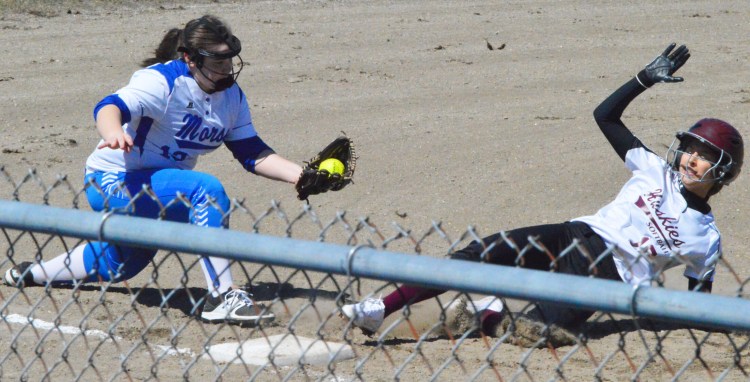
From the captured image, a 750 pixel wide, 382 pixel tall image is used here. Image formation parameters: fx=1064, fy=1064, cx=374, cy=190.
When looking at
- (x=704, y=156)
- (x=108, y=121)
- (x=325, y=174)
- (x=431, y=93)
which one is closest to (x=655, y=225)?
(x=704, y=156)

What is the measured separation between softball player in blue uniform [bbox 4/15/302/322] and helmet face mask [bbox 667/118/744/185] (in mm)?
1803

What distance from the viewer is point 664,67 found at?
15.6 feet

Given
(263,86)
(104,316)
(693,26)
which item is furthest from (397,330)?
(693,26)

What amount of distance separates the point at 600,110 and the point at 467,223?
1.60 metres

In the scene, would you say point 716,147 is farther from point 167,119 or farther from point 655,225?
point 167,119

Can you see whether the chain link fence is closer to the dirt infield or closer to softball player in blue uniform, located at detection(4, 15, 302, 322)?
the dirt infield

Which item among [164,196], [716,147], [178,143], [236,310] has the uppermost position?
[716,147]

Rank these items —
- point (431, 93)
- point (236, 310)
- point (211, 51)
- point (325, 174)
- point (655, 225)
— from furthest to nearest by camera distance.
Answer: point (431, 93) → point (325, 174) → point (211, 51) → point (236, 310) → point (655, 225)

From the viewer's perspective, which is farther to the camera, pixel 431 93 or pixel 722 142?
pixel 431 93

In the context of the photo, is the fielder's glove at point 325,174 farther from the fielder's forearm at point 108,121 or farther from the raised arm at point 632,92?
the raised arm at point 632,92

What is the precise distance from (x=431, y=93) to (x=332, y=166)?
13.6ft

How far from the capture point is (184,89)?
501 centimetres

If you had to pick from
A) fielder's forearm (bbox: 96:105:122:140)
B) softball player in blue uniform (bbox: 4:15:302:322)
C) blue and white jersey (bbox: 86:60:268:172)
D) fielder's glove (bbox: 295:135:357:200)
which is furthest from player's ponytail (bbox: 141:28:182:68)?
fielder's glove (bbox: 295:135:357:200)

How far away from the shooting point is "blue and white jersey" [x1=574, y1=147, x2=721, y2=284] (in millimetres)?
4625
